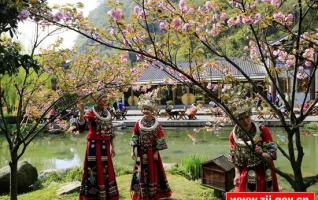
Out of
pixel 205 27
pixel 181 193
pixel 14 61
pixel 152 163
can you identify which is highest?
pixel 205 27

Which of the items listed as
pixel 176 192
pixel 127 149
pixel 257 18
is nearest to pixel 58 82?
pixel 176 192

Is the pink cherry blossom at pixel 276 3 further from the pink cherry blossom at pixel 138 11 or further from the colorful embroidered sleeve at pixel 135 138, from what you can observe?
the colorful embroidered sleeve at pixel 135 138

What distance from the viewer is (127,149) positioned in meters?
14.3

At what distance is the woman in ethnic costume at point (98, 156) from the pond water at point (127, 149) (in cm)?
445

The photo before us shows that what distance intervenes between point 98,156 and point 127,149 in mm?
8186

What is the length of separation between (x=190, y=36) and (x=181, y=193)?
400 centimetres

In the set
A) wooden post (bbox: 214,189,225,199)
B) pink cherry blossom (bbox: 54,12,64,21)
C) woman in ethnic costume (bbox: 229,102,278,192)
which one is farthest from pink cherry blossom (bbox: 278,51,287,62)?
pink cherry blossom (bbox: 54,12,64,21)

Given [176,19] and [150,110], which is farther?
[150,110]

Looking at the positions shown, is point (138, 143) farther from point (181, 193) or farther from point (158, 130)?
point (181, 193)

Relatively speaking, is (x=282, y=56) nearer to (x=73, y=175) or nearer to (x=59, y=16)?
(x=59, y=16)

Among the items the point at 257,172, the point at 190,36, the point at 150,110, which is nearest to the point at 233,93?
the point at 190,36

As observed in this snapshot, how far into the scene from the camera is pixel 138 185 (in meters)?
6.36

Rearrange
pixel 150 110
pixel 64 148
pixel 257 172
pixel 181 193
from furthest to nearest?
pixel 64 148, pixel 181 193, pixel 150 110, pixel 257 172

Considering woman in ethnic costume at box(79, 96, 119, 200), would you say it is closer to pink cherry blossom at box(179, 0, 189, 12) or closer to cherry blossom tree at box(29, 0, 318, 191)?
cherry blossom tree at box(29, 0, 318, 191)
